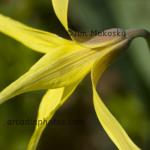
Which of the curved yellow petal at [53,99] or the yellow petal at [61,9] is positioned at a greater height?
the yellow petal at [61,9]

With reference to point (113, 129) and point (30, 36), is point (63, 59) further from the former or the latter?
point (113, 129)

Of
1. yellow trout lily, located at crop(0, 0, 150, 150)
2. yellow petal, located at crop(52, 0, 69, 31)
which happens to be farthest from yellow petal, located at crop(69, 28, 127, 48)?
yellow petal, located at crop(52, 0, 69, 31)

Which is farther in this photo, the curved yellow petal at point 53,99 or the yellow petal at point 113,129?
the curved yellow petal at point 53,99

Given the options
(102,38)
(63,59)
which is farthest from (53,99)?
(102,38)

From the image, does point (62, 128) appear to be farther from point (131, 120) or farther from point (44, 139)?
point (131, 120)

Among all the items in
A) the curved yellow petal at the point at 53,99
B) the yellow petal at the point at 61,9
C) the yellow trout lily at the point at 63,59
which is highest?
the yellow petal at the point at 61,9

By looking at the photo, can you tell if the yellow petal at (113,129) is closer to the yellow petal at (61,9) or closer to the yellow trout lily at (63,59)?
the yellow trout lily at (63,59)

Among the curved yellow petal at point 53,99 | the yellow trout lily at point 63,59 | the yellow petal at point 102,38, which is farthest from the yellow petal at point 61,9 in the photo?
the curved yellow petal at point 53,99
